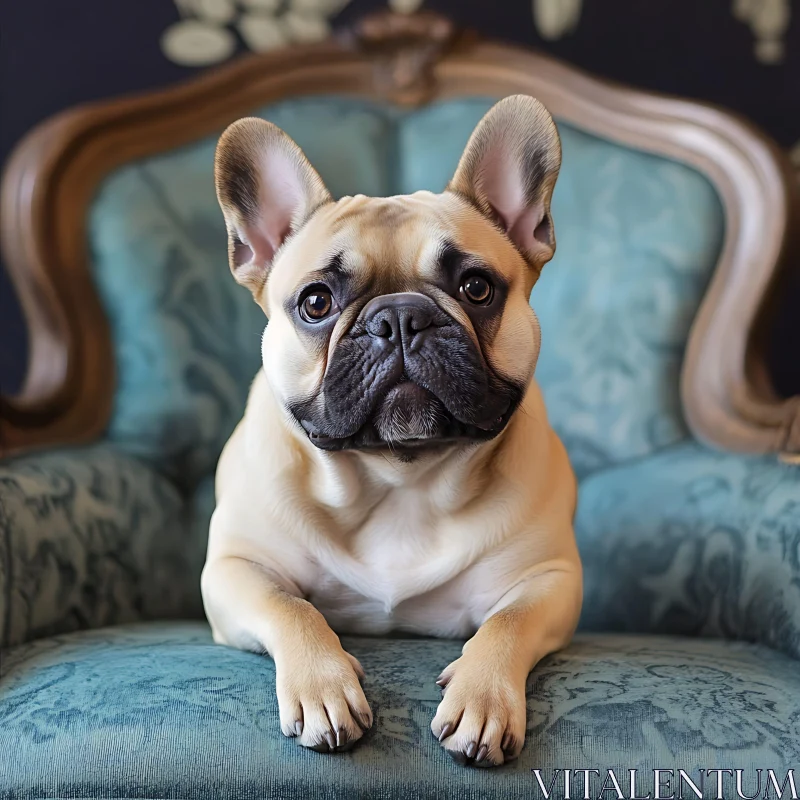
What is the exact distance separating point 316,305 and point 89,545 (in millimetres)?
595

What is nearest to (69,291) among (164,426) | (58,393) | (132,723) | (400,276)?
(58,393)

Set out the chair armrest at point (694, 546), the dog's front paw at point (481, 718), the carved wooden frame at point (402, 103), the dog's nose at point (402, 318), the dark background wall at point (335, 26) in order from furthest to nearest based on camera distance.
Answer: the dark background wall at point (335, 26) → the carved wooden frame at point (402, 103) → the chair armrest at point (694, 546) → the dog's nose at point (402, 318) → the dog's front paw at point (481, 718)

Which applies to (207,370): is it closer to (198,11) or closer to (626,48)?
(198,11)

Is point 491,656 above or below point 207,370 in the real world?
below

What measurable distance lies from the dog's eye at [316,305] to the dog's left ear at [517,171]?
0.26 metres

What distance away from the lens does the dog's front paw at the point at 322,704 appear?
0.83m

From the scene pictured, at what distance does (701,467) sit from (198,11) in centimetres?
158

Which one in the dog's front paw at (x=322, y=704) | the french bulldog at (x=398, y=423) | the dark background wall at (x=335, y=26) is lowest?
the dog's front paw at (x=322, y=704)

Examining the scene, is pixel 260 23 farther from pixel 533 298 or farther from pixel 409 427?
pixel 409 427

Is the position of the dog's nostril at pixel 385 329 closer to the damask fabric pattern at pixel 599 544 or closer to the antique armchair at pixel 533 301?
the antique armchair at pixel 533 301

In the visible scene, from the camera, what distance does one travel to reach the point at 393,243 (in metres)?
1.06

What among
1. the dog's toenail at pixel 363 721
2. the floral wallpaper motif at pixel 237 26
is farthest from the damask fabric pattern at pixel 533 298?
the dog's toenail at pixel 363 721

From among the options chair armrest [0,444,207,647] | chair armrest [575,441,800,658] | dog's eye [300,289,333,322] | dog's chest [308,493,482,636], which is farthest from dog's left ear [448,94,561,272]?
chair armrest [0,444,207,647]

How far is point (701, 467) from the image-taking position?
1.51 m
